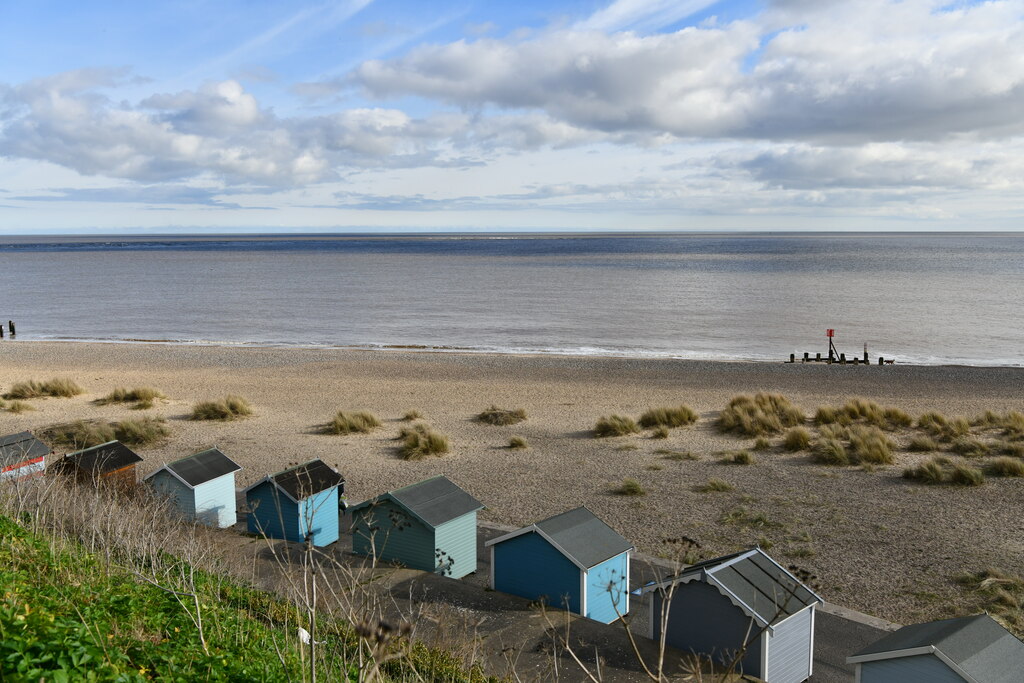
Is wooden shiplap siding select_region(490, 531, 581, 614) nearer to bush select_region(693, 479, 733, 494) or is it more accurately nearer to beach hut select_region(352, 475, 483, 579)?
beach hut select_region(352, 475, 483, 579)

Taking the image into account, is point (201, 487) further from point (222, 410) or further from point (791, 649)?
point (222, 410)

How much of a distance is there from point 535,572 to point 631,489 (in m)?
5.95

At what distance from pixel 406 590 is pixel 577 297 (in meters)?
59.4

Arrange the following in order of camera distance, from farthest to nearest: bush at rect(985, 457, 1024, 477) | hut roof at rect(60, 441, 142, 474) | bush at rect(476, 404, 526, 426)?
bush at rect(476, 404, 526, 426), bush at rect(985, 457, 1024, 477), hut roof at rect(60, 441, 142, 474)

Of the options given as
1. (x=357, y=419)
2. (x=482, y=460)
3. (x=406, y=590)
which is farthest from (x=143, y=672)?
(x=357, y=419)

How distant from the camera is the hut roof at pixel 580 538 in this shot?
11.5 meters

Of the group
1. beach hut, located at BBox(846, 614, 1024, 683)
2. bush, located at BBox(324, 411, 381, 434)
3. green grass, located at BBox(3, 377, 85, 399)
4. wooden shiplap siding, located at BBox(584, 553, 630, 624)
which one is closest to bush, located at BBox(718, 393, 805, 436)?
bush, located at BBox(324, 411, 381, 434)

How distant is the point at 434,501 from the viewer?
13.2 meters

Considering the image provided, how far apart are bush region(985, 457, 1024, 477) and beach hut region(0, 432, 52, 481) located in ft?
62.4

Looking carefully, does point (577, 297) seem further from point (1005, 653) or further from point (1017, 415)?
point (1005, 653)

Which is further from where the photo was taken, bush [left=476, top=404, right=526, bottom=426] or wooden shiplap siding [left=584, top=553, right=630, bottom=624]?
bush [left=476, top=404, right=526, bottom=426]

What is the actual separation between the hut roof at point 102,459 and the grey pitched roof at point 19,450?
445 millimetres

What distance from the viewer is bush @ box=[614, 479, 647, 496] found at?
1725cm

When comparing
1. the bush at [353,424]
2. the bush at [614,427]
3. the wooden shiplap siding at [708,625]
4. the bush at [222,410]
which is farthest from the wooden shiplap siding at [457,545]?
the bush at [222,410]
